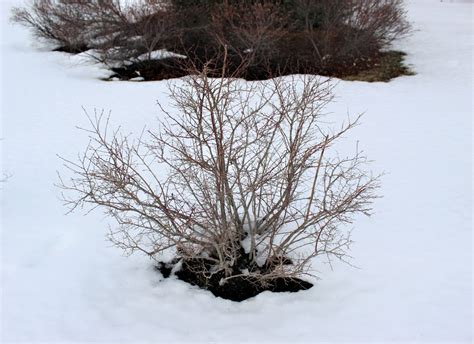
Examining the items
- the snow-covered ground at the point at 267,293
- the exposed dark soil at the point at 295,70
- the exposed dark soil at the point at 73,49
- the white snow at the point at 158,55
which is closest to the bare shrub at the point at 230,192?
the snow-covered ground at the point at 267,293

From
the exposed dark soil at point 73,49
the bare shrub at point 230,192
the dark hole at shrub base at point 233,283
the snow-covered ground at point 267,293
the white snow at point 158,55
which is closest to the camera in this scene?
the bare shrub at point 230,192

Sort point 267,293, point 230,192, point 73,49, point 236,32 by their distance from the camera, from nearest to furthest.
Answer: point 230,192 < point 267,293 < point 236,32 < point 73,49

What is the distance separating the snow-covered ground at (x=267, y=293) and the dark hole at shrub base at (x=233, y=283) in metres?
0.12

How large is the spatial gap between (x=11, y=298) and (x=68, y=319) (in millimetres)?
644

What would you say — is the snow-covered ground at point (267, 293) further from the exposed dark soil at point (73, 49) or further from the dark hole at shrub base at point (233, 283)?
the exposed dark soil at point (73, 49)

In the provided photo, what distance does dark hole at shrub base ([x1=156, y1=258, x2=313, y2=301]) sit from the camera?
4961mm

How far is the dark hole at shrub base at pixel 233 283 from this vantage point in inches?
195

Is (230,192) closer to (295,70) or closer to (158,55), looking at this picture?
(295,70)

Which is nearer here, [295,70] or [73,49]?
[295,70]

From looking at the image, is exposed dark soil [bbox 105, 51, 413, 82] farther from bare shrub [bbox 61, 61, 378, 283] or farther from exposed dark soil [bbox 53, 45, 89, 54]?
bare shrub [bbox 61, 61, 378, 283]

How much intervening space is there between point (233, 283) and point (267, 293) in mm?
367

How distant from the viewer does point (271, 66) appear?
12.0 meters

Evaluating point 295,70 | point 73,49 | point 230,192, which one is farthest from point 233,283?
point 73,49

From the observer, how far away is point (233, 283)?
16.3 ft
